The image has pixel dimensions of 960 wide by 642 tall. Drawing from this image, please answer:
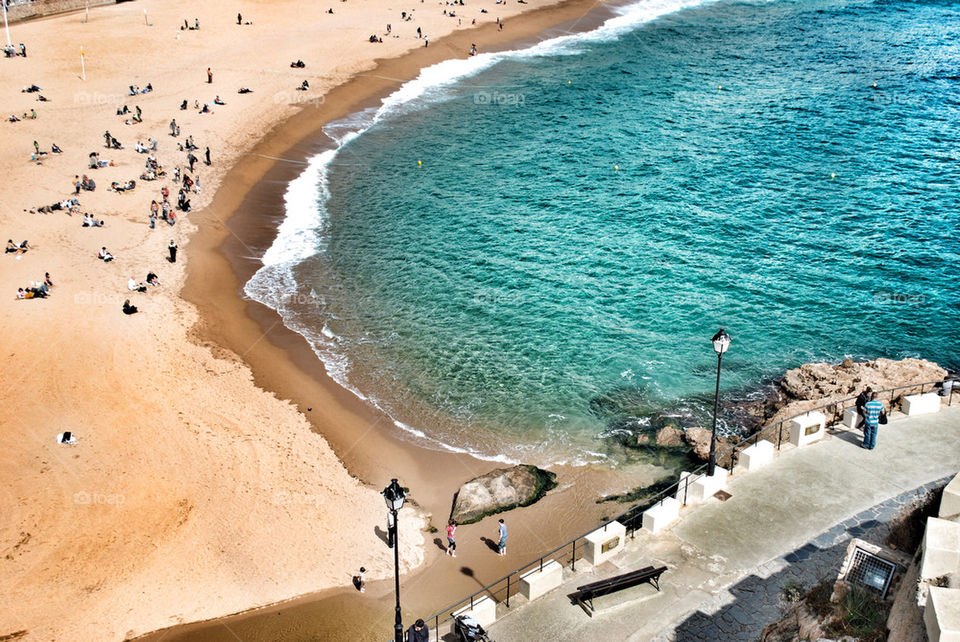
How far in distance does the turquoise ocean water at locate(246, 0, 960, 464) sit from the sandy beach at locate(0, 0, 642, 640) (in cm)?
242

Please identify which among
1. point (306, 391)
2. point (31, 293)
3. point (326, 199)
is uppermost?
point (326, 199)

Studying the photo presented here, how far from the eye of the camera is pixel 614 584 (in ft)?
56.8

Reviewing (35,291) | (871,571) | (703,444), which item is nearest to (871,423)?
(703,444)

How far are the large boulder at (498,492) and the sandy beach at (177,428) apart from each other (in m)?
0.42

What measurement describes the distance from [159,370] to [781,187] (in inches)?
1389

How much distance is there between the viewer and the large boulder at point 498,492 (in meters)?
23.7

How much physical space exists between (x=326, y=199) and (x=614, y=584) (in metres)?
34.0

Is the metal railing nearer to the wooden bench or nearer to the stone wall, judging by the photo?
the wooden bench

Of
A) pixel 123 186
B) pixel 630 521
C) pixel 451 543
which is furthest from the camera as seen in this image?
pixel 123 186

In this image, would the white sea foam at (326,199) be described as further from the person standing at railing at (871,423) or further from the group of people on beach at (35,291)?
the group of people on beach at (35,291)

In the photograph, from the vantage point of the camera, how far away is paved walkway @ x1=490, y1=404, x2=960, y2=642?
16.8 metres

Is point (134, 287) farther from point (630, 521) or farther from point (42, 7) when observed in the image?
point (42, 7)

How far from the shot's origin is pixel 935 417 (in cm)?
2258

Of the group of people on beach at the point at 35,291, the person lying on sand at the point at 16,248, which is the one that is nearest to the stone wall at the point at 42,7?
the person lying on sand at the point at 16,248
